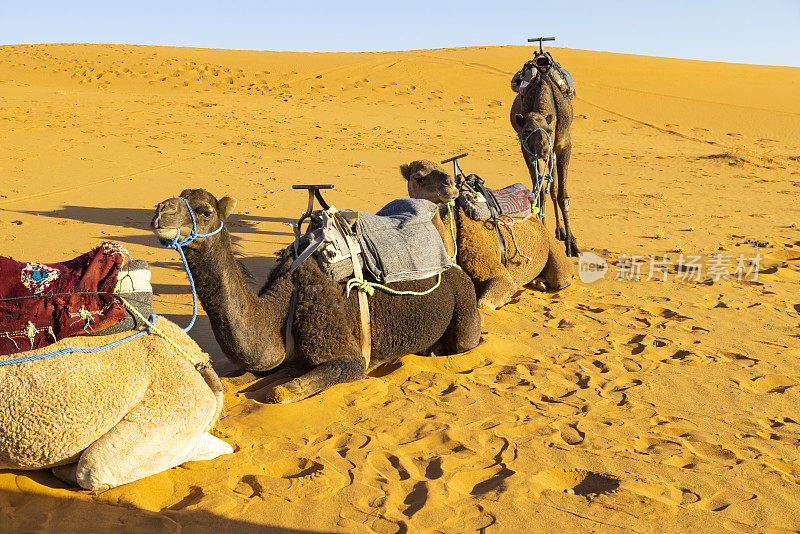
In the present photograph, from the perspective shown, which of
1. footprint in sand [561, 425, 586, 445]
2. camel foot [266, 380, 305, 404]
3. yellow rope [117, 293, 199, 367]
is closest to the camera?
yellow rope [117, 293, 199, 367]

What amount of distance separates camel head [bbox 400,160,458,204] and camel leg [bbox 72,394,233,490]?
9.69 ft

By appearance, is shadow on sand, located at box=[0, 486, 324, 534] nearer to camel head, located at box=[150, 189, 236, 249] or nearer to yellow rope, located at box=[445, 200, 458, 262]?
camel head, located at box=[150, 189, 236, 249]

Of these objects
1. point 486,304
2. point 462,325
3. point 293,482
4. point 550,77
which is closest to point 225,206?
point 293,482

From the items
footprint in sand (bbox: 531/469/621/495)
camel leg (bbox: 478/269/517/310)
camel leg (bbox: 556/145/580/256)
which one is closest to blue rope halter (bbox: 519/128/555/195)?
camel leg (bbox: 556/145/580/256)

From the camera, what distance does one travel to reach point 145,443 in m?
3.40

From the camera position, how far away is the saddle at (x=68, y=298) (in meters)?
3.31

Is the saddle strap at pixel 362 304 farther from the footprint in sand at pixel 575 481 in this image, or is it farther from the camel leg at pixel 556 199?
the camel leg at pixel 556 199

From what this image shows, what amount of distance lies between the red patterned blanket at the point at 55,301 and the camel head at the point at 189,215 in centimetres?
28

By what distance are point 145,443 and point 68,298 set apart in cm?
79

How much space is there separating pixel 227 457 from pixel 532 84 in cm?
708

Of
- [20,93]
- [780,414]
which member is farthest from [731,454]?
[20,93]

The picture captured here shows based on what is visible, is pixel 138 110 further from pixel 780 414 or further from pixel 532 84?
pixel 780 414

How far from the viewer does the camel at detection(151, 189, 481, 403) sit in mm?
3924

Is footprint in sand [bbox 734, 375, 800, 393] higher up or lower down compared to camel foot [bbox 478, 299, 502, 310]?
lower down
